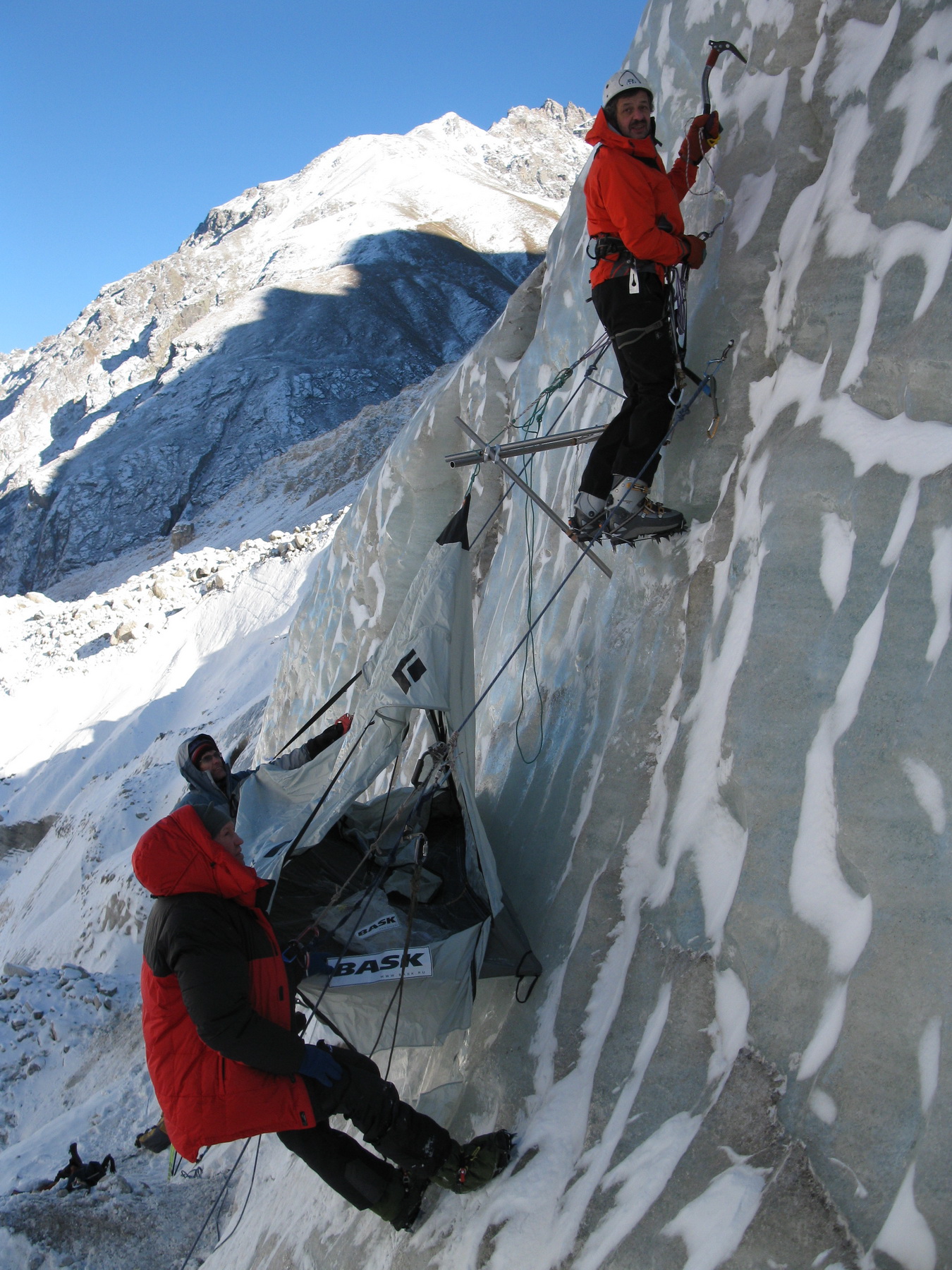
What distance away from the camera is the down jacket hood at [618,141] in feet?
9.72

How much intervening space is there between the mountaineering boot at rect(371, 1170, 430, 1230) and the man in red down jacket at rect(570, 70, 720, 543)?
2.36 meters

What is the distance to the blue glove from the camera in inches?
105

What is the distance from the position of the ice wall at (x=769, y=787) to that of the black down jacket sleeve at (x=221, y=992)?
82cm

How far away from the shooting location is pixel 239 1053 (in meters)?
2.46

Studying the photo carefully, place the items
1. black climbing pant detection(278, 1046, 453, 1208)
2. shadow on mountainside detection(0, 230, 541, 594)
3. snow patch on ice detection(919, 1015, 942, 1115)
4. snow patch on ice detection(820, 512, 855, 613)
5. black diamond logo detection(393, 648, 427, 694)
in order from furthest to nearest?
shadow on mountainside detection(0, 230, 541, 594) → black diamond logo detection(393, 648, 427, 694) → black climbing pant detection(278, 1046, 453, 1208) → snow patch on ice detection(820, 512, 855, 613) → snow patch on ice detection(919, 1015, 942, 1115)

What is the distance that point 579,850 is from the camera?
3.15 meters

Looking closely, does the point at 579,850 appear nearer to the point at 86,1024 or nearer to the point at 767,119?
the point at 767,119

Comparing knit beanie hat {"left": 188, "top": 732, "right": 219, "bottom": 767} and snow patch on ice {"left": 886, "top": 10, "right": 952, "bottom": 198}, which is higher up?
snow patch on ice {"left": 886, "top": 10, "right": 952, "bottom": 198}

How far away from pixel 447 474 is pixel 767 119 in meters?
4.26

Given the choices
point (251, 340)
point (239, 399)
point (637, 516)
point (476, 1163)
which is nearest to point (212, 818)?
point (476, 1163)

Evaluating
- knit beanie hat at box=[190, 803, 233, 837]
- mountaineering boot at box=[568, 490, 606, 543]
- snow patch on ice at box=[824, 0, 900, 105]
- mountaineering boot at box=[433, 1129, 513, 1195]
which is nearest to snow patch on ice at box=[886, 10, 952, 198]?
snow patch on ice at box=[824, 0, 900, 105]

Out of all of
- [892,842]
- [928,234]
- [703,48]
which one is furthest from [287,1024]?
[703,48]

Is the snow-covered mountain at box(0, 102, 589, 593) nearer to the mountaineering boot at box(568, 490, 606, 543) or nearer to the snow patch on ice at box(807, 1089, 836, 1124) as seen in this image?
the mountaineering boot at box(568, 490, 606, 543)

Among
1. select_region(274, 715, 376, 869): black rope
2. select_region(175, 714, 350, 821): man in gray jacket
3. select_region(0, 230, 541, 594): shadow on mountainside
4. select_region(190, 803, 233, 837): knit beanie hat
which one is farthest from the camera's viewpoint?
select_region(0, 230, 541, 594): shadow on mountainside
